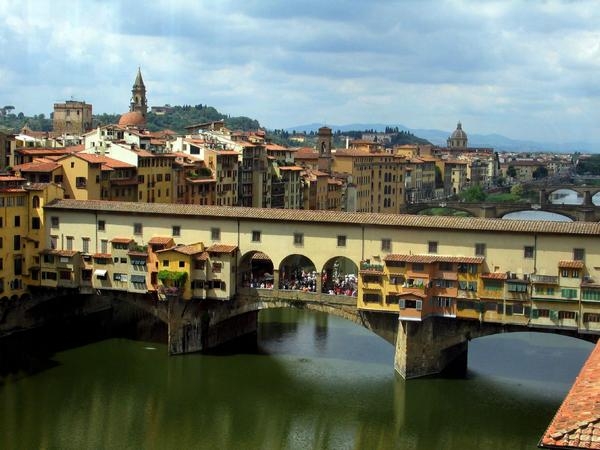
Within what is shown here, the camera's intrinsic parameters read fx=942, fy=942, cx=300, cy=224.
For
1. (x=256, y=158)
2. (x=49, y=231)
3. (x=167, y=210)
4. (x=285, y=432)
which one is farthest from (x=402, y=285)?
(x=256, y=158)

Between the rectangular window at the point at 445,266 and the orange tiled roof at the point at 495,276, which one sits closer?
the orange tiled roof at the point at 495,276

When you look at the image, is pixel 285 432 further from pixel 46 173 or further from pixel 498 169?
pixel 498 169

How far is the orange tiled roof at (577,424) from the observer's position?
13812 mm

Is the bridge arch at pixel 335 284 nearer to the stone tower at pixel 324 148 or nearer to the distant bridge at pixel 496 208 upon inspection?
the stone tower at pixel 324 148

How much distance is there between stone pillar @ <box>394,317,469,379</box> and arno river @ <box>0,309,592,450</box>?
1.92 ft

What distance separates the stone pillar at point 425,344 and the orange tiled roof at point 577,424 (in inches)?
749

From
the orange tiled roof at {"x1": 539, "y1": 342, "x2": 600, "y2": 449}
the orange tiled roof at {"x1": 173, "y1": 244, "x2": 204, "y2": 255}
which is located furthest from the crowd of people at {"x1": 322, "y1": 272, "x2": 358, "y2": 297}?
the orange tiled roof at {"x1": 539, "y1": 342, "x2": 600, "y2": 449}

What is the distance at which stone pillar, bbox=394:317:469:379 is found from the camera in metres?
35.7

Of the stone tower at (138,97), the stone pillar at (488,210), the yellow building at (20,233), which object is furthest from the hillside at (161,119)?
the yellow building at (20,233)

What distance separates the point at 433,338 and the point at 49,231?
18.2 meters

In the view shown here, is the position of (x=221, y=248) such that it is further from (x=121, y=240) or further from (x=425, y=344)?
(x=425, y=344)

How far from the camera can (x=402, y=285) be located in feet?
119

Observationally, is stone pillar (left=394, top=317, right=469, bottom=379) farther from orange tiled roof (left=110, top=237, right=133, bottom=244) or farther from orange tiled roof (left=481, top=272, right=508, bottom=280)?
orange tiled roof (left=110, top=237, right=133, bottom=244)

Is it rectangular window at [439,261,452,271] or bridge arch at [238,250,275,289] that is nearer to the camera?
rectangular window at [439,261,452,271]
